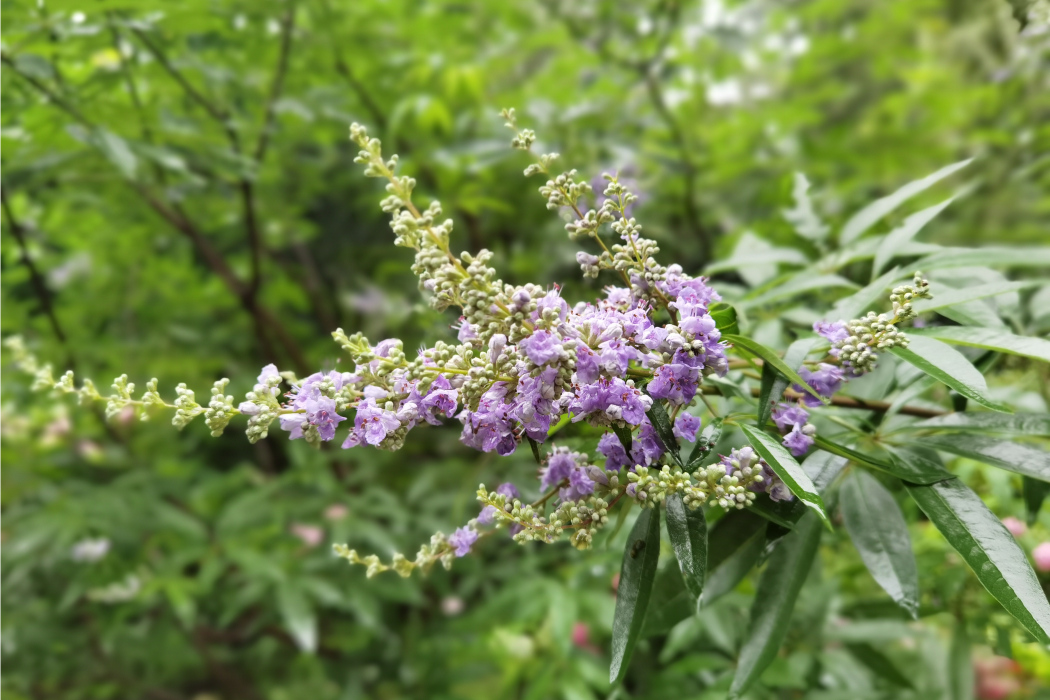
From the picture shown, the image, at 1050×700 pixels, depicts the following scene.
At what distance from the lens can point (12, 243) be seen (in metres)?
1.48

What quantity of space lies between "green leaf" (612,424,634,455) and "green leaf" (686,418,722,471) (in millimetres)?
60

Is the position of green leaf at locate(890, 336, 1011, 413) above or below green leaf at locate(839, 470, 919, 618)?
above

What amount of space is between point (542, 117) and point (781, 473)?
5.35 feet

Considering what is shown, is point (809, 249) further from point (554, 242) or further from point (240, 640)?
point (240, 640)

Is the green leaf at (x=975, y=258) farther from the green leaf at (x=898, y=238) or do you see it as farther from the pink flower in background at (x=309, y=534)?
the pink flower in background at (x=309, y=534)

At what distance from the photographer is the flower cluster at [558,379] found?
61 cm

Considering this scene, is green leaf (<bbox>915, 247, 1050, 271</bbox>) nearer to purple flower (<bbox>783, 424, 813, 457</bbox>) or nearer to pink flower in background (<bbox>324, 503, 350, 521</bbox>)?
purple flower (<bbox>783, 424, 813, 457</bbox>)

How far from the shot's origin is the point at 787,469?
0.59 meters

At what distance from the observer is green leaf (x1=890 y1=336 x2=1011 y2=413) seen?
2.10ft

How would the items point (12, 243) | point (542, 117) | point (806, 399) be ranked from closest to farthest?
point (806, 399)
point (12, 243)
point (542, 117)

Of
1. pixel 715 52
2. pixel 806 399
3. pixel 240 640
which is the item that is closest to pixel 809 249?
pixel 806 399

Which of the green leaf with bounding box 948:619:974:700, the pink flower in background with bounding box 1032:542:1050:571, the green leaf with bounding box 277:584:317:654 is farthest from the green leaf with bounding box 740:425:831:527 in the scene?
the green leaf with bounding box 277:584:317:654

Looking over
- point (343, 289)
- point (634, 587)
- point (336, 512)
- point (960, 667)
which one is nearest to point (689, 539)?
point (634, 587)

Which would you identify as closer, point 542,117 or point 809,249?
point 809,249
